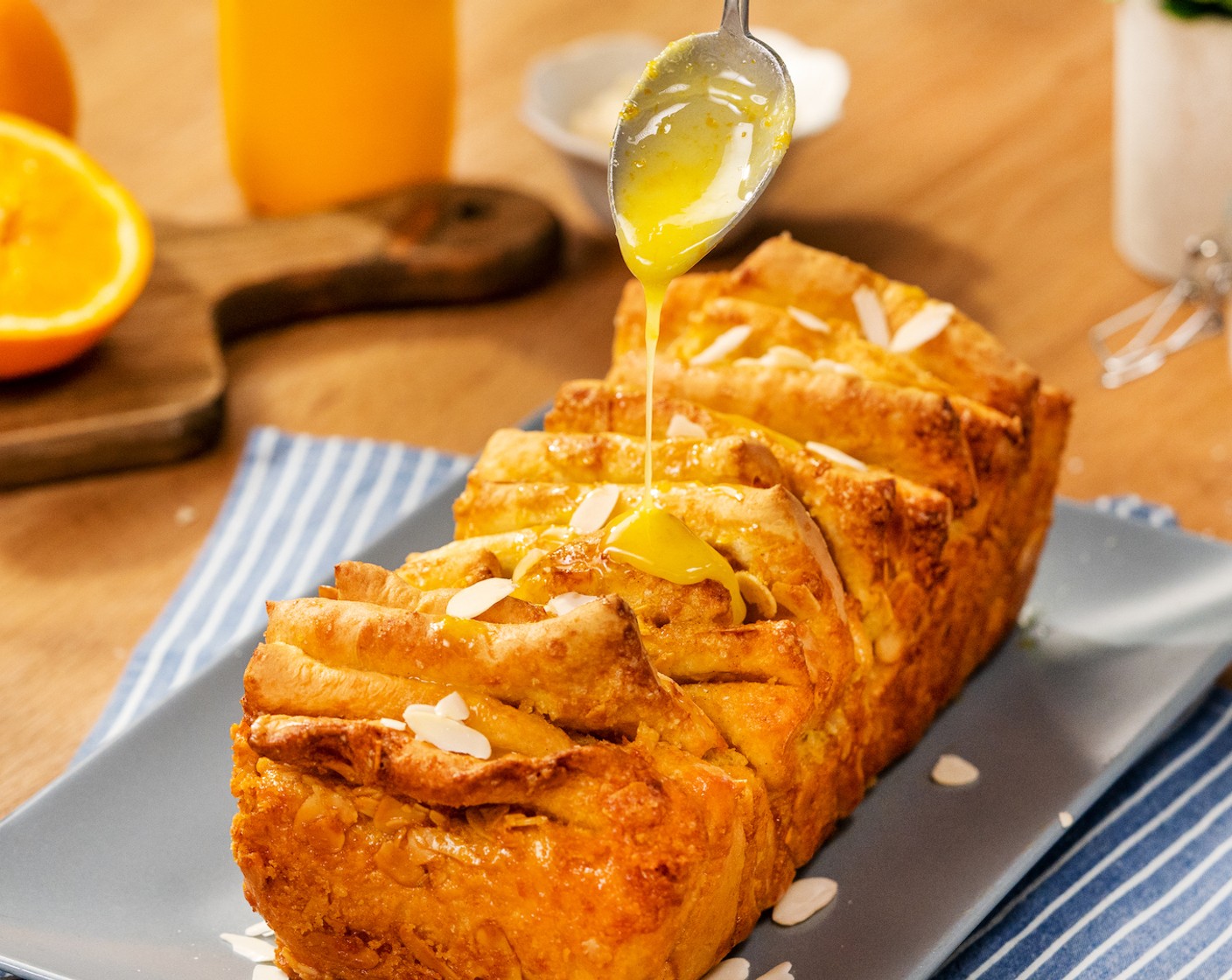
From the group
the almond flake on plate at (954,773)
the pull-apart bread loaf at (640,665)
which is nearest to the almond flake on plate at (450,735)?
the pull-apart bread loaf at (640,665)

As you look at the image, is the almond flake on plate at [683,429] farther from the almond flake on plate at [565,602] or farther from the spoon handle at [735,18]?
the spoon handle at [735,18]

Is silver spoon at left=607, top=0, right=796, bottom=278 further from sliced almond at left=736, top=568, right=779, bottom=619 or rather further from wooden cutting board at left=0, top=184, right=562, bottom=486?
wooden cutting board at left=0, top=184, right=562, bottom=486

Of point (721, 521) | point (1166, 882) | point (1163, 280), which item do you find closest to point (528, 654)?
point (721, 521)

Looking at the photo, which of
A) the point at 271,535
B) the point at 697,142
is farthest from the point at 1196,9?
the point at 271,535

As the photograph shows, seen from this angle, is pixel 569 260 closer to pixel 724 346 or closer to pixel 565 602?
pixel 724 346

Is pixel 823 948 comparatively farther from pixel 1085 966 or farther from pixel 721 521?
pixel 721 521

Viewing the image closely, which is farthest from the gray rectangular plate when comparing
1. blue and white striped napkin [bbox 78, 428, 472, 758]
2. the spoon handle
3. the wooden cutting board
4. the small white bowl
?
the small white bowl

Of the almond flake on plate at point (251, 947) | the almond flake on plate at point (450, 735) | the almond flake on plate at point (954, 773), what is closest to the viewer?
the almond flake on plate at point (450, 735)
